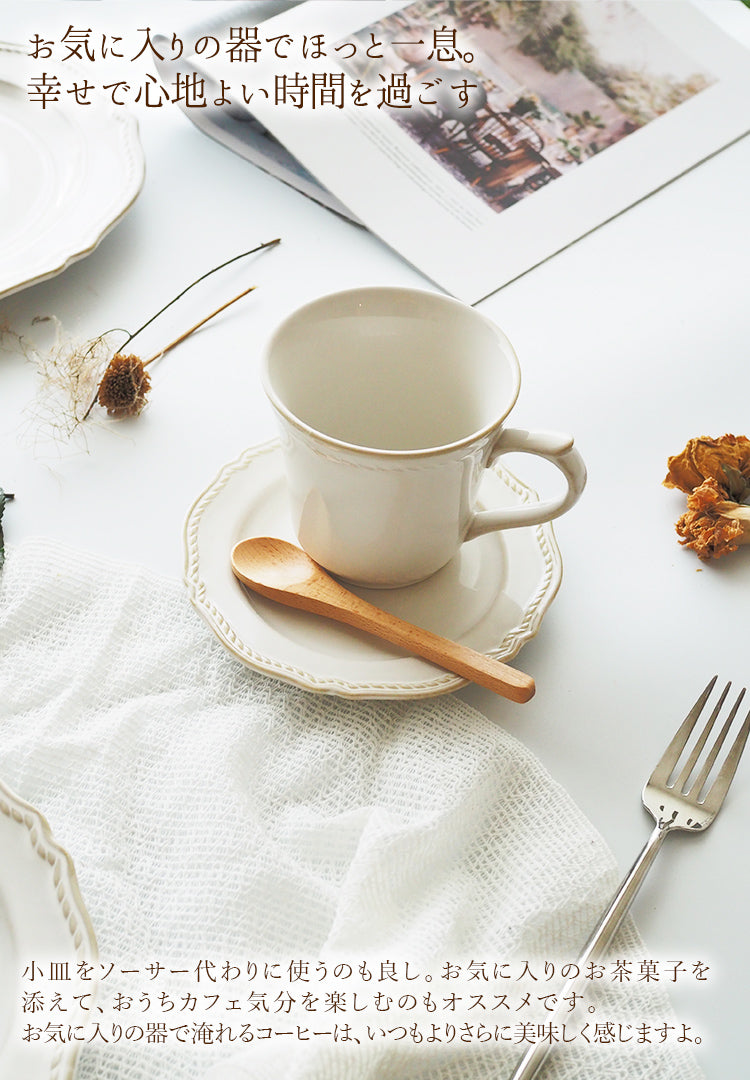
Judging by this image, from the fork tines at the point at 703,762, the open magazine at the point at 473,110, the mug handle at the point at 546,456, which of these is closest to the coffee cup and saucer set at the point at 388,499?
the mug handle at the point at 546,456

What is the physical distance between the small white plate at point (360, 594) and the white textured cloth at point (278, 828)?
0.02 meters

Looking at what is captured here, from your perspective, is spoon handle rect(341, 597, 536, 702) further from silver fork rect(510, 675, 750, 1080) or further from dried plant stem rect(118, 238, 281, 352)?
dried plant stem rect(118, 238, 281, 352)

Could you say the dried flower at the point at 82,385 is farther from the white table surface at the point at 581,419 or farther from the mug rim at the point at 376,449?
the mug rim at the point at 376,449

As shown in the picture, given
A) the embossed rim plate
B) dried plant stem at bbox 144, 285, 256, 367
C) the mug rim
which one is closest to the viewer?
the embossed rim plate

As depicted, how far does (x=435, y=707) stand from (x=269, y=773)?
10cm

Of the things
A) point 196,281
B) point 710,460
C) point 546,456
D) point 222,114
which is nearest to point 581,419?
point 710,460

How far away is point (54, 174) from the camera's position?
2.81 feet

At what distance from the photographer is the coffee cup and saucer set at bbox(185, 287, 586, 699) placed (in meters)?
0.54

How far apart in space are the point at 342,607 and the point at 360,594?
0.03 m

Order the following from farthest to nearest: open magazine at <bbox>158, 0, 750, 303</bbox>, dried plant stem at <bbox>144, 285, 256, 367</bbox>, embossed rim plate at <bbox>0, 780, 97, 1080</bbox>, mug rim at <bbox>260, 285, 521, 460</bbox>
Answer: open magazine at <bbox>158, 0, 750, 303</bbox>, dried plant stem at <bbox>144, 285, 256, 367</bbox>, mug rim at <bbox>260, 285, 521, 460</bbox>, embossed rim plate at <bbox>0, 780, 97, 1080</bbox>

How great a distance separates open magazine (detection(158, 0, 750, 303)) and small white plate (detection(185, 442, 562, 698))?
296 mm

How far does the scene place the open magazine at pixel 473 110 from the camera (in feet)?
2.92

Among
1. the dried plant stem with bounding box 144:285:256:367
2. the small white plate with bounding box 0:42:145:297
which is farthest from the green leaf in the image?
the small white plate with bounding box 0:42:145:297

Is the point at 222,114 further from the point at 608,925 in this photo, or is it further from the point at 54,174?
the point at 608,925
